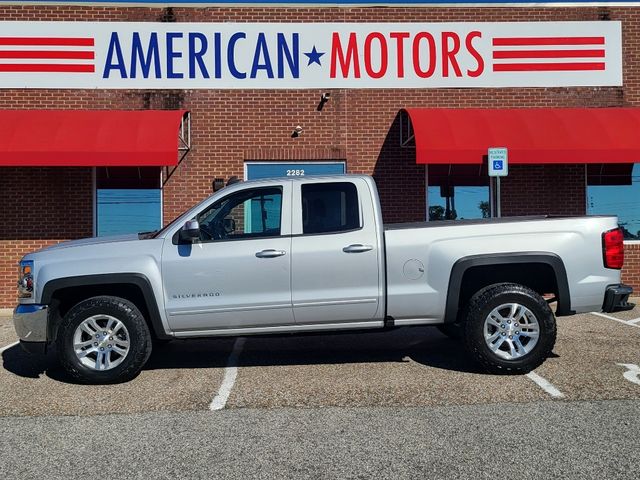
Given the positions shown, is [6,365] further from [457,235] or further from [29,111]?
[29,111]

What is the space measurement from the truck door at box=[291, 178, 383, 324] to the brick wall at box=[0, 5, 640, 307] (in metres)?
5.64

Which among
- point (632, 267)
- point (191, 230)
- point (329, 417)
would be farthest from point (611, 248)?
point (632, 267)

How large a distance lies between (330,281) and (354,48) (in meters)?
7.06

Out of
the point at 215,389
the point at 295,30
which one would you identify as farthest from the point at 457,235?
the point at 295,30

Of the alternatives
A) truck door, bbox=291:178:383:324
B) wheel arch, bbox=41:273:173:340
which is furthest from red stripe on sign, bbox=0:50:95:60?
truck door, bbox=291:178:383:324

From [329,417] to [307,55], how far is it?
837 centimetres

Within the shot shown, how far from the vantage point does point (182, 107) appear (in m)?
10.9

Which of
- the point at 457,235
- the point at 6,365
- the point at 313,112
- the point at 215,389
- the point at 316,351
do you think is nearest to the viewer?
the point at 215,389

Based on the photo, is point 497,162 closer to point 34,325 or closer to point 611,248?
point 611,248

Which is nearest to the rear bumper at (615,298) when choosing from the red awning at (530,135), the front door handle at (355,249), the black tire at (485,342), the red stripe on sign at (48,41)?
the black tire at (485,342)

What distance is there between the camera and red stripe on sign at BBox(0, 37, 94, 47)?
10.7m

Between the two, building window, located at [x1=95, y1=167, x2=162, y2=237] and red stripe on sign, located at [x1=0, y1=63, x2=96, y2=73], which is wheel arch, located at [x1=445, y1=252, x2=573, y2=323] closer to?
building window, located at [x1=95, y1=167, x2=162, y2=237]

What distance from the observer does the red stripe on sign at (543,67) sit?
442 inches

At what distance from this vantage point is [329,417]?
4371 mm
